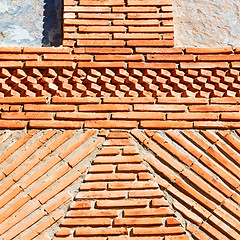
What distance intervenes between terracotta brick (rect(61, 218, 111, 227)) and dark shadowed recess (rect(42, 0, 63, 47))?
1.60m

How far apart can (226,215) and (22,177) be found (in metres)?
1.57

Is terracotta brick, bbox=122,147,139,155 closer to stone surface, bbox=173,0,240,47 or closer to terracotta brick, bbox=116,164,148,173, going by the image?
terracotta brick, bbox=116,164,148,173

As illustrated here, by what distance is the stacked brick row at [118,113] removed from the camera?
3.21 meters

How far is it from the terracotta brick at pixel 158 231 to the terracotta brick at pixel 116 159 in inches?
20.2

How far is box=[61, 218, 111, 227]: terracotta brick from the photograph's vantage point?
115 inches

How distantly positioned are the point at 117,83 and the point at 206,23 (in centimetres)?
109

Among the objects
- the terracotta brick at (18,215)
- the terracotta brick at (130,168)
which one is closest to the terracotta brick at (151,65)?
the terracotta brick at (130,168)

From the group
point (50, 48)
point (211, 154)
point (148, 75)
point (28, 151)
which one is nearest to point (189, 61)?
point (148, 75)

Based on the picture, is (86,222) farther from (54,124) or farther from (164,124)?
(164,124)

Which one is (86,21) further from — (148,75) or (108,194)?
(108,194)

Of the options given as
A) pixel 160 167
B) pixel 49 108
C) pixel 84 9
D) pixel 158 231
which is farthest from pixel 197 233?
pixel 84 9

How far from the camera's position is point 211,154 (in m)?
3.15

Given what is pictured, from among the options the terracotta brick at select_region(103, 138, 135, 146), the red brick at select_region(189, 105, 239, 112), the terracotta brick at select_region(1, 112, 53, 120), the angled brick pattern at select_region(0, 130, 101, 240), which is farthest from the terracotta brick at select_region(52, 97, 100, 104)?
the red brick at select_region(189, 105, 239, 112)

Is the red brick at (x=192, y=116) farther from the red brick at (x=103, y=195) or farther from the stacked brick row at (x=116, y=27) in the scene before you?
the red brick at (x=103, y=195)
